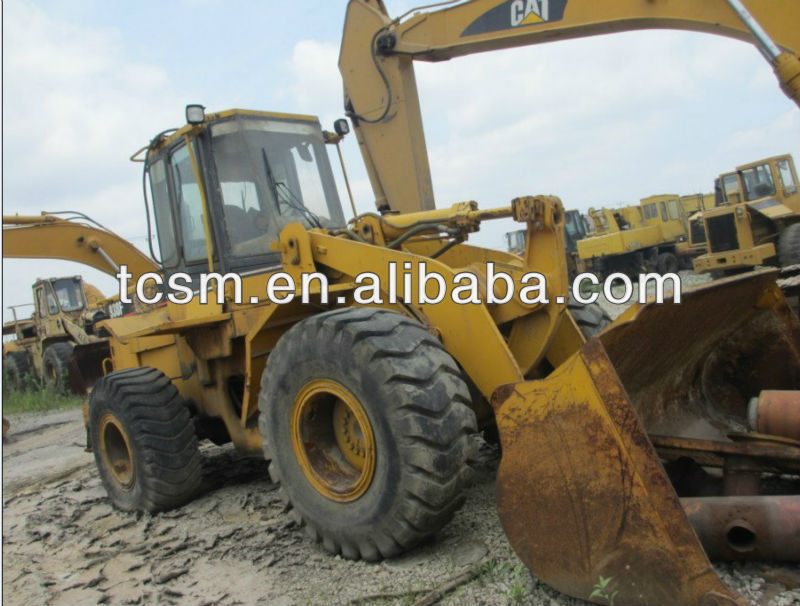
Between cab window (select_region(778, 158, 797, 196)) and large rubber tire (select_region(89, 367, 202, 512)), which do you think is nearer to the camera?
large rubber tire (select_region(89, 367, 202, 512))

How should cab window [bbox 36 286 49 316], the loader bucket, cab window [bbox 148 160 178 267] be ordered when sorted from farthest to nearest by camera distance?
cab window [bbox 36 286 49 316] → cab window [bbox 148 160 178 267] → the loader bucket

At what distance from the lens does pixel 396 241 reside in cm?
422

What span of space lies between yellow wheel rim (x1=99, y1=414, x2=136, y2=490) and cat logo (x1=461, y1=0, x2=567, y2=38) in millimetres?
4028

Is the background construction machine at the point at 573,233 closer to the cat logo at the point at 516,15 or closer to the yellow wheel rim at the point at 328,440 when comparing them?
the cat logo at the point at 516,15

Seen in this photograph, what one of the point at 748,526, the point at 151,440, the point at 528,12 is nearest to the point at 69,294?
the point at 151,440

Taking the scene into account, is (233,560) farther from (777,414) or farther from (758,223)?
(758,223)

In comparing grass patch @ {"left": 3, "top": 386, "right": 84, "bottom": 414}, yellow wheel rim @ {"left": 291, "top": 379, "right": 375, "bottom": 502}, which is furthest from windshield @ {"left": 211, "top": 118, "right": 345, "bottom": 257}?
grass patch @ {"left": 3, "top": 386, "right": 84, "bottom": 414}

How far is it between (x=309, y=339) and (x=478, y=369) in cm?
84

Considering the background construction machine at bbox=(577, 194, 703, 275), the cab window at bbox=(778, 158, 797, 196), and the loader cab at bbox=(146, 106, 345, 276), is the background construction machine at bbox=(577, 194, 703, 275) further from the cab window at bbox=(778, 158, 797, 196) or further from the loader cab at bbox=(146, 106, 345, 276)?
the loader cab at bbox=(146, 106, 345, 276)

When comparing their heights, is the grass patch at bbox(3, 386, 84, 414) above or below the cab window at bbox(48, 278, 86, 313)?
below

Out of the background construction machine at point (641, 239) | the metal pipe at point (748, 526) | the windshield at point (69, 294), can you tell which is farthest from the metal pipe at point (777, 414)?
the background construction machine at point (641, 239)

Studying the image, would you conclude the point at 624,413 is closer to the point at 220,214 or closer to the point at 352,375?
the point at 352,375

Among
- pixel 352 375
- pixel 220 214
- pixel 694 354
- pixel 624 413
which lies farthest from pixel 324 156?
pixel 624 413

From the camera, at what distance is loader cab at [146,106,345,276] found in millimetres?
4621
